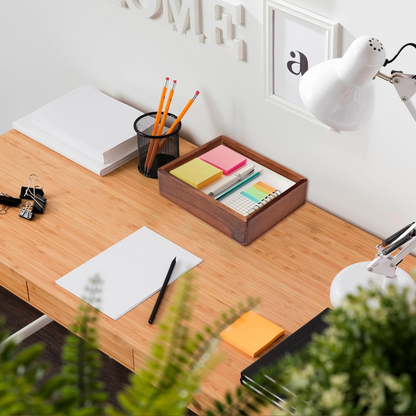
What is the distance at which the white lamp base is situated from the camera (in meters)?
1.41

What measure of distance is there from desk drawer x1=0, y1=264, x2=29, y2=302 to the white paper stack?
389 mm

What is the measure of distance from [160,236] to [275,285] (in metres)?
0.31

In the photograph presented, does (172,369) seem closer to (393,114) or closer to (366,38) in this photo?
(366,38)

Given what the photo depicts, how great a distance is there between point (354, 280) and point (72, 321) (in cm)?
61

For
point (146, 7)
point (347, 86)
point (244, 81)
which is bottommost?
point (244, 81)

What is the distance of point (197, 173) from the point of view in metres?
1.70

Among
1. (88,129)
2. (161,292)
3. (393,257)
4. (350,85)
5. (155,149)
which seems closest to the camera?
(350,85)

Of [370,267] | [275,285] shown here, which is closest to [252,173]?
[275,285]

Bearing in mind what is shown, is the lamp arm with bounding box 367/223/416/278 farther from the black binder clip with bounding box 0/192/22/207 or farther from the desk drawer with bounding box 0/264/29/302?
the black binder clip with bounding box 0/192/22/207

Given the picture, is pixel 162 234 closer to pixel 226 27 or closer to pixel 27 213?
pixel 27 213

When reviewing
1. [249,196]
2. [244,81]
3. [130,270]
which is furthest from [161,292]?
[244,81]

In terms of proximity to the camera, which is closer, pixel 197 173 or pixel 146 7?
pixel 197 173

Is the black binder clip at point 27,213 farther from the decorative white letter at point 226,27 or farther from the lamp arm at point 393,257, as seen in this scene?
the lamp arm at point 393,257

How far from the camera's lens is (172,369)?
0.53 metres
